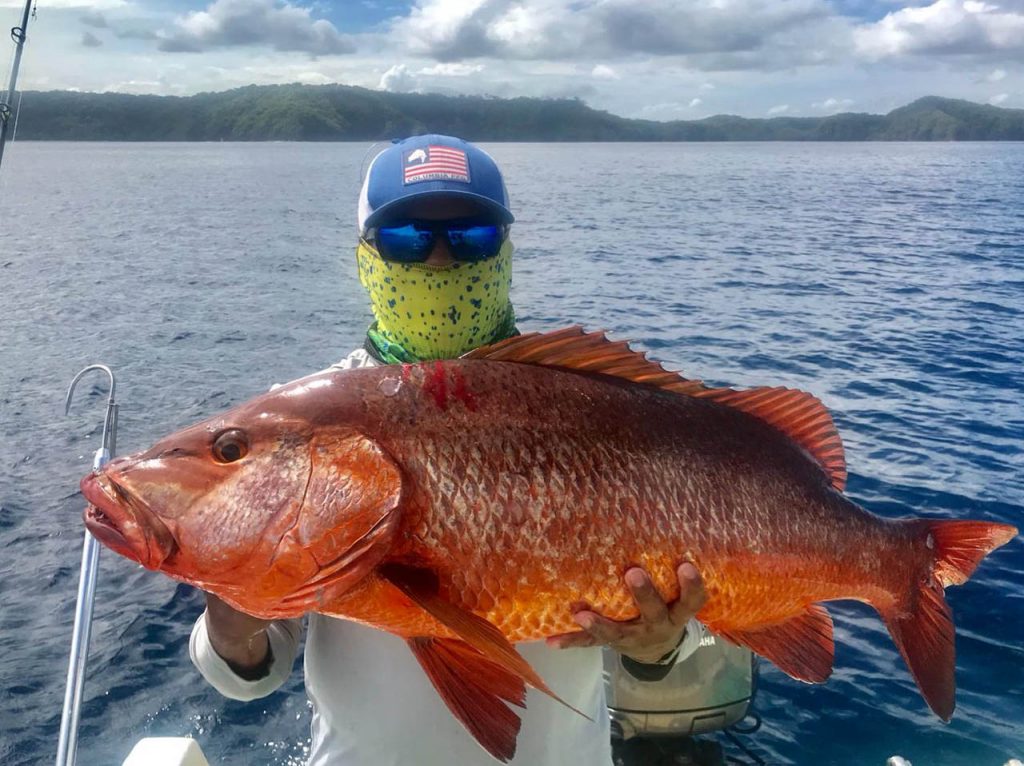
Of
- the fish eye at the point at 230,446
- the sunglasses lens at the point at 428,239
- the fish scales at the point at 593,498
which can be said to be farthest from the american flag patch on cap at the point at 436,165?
the fish eye at the point at 230,446

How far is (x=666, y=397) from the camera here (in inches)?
95.9

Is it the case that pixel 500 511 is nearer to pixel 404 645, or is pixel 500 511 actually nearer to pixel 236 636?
pixel 404 645

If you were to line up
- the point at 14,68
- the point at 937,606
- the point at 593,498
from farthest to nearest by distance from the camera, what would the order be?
the point at 14,68 < the point at 937,606 < the point at 593,498

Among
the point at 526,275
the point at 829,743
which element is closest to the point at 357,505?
the point at 829,743

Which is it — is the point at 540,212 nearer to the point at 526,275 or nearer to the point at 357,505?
the point at 526,275

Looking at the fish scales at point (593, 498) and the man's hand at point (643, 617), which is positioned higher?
the fish scales at point (593, 498)

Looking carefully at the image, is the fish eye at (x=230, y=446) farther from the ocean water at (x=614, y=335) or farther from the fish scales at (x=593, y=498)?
the ocean water at (x=614, y=335)

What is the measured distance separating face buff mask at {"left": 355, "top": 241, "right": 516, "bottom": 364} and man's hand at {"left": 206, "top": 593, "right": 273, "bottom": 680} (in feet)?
3.44

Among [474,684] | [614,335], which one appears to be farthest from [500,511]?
[614,335]

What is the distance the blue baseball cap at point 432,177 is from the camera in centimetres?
289

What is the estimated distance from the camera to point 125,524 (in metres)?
1.87

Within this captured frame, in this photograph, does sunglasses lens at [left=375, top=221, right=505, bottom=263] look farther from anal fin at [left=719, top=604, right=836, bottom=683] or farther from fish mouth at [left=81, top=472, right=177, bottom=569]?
anal fin at [left=719, top=604, right=836, bottom=683]

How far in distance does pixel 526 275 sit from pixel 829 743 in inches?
870

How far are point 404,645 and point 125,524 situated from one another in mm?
1002
